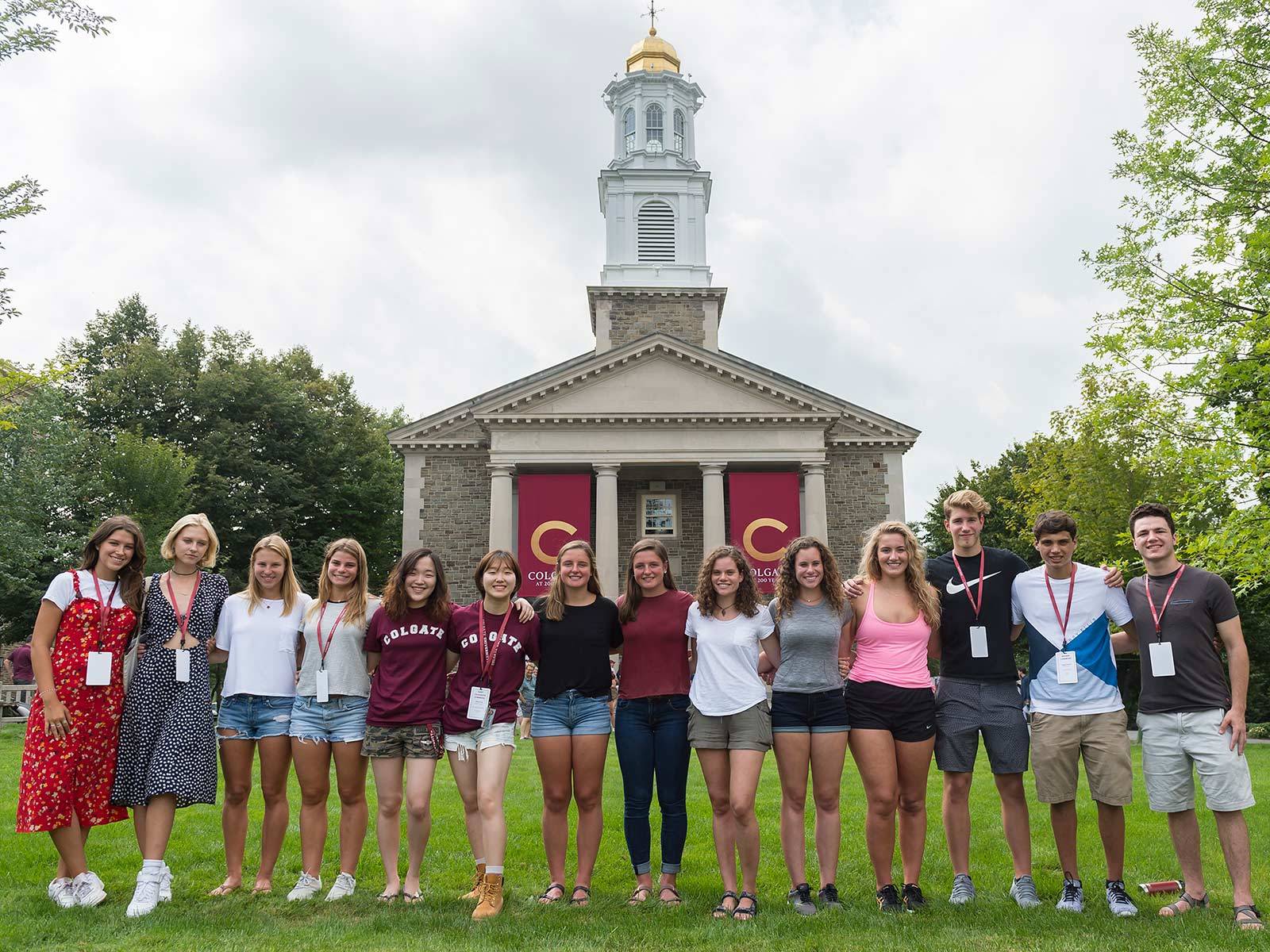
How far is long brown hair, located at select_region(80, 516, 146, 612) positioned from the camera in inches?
227

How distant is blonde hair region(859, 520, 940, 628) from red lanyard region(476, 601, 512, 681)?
2146 millimetres

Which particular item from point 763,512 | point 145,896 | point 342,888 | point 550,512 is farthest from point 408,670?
point 763,512

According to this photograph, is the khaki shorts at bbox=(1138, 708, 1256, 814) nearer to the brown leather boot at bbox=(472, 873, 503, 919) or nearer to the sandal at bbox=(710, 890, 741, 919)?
the sandal at bbox=(710, 890, 741, 919)

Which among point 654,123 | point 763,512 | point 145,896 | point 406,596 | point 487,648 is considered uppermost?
point 654,123

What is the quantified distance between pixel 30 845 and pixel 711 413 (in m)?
23.9

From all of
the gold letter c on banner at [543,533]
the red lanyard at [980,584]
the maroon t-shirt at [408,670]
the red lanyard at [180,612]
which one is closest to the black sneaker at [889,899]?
the red lanyard at [980,584]

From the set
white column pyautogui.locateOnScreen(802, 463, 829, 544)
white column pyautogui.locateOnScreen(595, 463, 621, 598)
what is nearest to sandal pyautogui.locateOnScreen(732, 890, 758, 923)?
white column pyautogui.locateOnScreen(595, 463, 621, 598)

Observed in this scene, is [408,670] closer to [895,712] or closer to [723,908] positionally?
[723,908]

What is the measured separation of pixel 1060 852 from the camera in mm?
5617

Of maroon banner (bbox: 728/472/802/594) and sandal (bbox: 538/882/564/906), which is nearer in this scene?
sandal (bbox: 538/882/564/906)

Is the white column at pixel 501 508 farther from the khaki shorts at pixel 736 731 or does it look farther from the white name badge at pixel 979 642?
the white name badge at pixel 979 642

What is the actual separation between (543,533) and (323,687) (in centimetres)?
2262

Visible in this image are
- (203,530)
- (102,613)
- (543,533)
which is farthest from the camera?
(543,533)

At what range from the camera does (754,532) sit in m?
28.5
